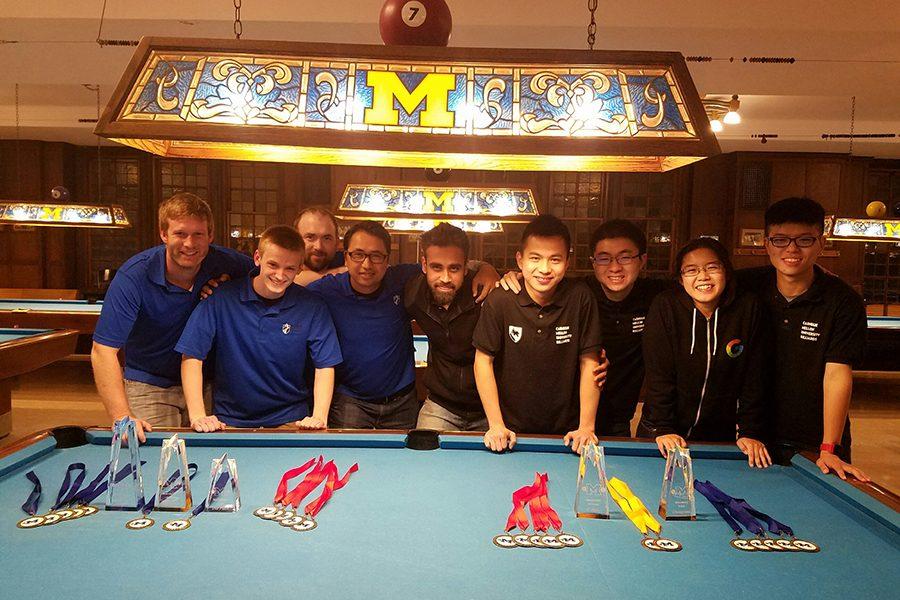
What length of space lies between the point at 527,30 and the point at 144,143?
3338 millimetres

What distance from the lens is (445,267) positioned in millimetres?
2832

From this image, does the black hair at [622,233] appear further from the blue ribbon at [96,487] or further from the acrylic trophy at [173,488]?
the blue ribbon at [96,487]

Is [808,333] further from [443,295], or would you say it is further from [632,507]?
[443,295]

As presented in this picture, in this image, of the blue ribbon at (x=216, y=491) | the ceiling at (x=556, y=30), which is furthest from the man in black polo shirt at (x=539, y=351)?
the ceiling at (x=556, y=30)

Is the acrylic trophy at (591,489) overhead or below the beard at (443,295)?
below

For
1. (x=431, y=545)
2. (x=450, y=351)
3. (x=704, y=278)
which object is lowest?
(x=431, y=545)

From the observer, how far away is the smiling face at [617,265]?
2.85 meters

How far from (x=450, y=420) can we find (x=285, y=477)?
52.8 inches

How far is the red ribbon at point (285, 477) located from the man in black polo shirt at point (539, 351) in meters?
0.92

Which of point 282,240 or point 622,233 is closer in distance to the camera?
point 282,240

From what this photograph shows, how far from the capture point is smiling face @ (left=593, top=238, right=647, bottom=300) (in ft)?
9.35

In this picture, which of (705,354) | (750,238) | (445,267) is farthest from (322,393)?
(750,238)

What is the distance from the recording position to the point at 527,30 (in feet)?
15.1

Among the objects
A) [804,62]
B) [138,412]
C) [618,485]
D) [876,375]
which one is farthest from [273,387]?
[876,375]
